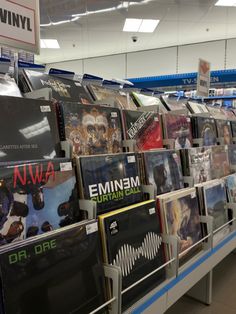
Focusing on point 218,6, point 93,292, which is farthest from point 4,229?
point 218,6

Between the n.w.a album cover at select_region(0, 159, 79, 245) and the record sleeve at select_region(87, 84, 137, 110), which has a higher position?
the record sleeve at select_region(87, 84, 137, 110)

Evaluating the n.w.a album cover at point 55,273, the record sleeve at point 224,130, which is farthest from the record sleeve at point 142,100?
the n.w.a album cover at point 55,273

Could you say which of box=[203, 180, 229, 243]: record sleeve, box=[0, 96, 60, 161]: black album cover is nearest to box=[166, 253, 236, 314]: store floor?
box=[203, 180, 229, 243]: record sleeve

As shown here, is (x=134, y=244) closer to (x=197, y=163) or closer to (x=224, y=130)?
(x=197, y=163)

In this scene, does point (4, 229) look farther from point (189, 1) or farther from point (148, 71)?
point (148, 71)

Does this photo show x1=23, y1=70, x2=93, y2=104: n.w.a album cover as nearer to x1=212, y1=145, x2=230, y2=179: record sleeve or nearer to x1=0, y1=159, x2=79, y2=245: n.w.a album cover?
x1=0, y1=159, x2=79, y2=245: n.w.a album cover

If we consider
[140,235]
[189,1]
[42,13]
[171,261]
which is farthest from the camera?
[42,13]

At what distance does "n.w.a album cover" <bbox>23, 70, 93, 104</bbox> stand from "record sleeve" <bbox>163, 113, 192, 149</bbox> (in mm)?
548

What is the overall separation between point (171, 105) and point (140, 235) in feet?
5.10

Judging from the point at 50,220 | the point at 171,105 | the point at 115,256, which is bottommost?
the point at 115,256

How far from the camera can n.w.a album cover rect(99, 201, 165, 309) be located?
116cm

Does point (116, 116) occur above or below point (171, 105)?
below

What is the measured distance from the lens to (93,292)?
3.39ft

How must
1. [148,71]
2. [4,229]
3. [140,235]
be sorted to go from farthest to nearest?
[148,71] < [140,235] < [4,229]
